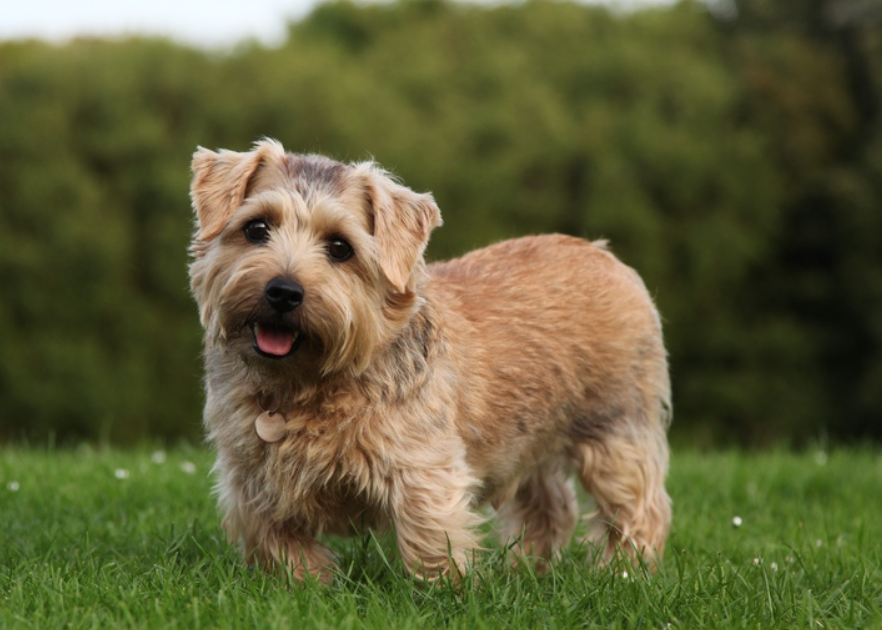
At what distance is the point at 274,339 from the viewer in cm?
474

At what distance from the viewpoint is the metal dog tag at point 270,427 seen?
16.2 feet

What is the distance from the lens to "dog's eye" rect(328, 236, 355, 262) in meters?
4.88

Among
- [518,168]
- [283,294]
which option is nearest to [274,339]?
[283,294]

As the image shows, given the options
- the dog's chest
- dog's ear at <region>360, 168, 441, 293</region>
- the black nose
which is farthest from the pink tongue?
dog's ear at <region>360, 168, 441, 293</region>

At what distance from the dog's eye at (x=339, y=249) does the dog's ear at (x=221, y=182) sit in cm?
40

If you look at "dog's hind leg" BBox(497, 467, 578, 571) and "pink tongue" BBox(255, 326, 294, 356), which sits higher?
"pink tongue" BBox(255, 326, 294, 356)

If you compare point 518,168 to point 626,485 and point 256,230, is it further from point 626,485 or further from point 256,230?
point 256,230

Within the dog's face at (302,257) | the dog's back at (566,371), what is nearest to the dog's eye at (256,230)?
the dog's face at (302,257)

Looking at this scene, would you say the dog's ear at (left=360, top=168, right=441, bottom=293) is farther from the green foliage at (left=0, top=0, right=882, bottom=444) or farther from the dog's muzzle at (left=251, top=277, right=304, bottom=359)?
the green foliage at (left=0, top=0, right=882, bottom=444)

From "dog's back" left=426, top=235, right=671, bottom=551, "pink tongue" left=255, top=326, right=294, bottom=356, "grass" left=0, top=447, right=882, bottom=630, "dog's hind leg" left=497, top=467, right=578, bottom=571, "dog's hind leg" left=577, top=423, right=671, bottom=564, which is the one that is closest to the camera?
"grass" left=0, top=447, right=882, bottom=630

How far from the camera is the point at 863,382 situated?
25984 millimetres

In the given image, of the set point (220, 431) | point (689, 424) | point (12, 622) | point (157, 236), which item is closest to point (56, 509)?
point (220, 431)

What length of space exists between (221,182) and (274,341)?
0.74 m

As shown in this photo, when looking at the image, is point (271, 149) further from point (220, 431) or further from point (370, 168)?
point (220, 431)
